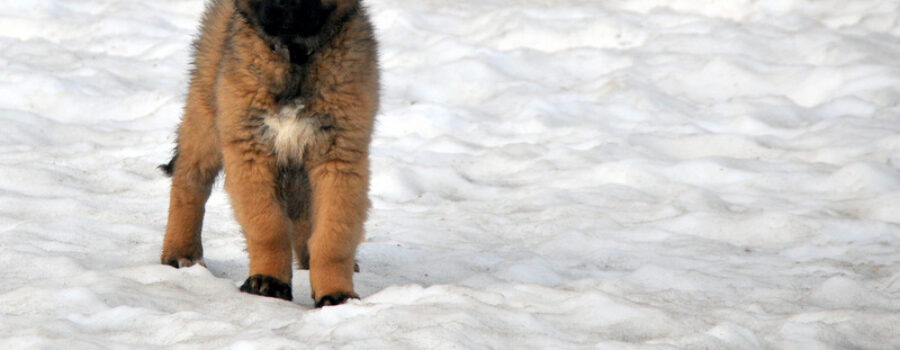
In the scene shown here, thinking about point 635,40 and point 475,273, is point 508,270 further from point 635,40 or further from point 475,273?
point 635,40

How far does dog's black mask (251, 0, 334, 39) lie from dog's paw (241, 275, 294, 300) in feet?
2.74

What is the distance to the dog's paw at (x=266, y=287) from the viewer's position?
12.9ft

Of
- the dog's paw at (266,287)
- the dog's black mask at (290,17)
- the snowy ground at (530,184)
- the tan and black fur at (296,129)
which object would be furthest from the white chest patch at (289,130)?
the snowy ground at (530,184)

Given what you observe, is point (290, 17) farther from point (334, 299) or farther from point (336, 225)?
point (334, 299)

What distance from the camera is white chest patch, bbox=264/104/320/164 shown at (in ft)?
13.1

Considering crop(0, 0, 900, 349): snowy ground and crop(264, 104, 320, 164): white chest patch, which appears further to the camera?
crop(264, 104, 320, 164): white chest patch

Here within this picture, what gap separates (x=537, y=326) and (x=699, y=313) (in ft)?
2.17

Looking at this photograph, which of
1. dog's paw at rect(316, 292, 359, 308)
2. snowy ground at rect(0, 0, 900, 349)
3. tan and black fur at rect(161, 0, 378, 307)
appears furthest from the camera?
tan and black fur at rect(161, 0, 378, 307)

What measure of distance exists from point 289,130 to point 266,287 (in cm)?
54

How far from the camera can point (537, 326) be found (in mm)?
3475

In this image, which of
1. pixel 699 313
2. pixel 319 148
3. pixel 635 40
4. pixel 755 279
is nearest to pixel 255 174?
pixel 319 148

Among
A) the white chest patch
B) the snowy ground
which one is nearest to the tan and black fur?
the white chest patch

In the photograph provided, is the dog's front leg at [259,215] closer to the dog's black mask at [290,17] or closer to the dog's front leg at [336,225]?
the dog's front leg at [336,225]

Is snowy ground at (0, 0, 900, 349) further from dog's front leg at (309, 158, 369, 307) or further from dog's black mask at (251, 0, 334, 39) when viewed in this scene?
dog's black mask at (251, 0, 334, 39)
